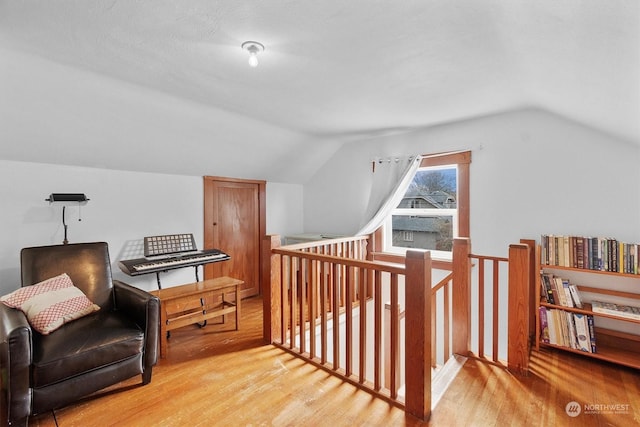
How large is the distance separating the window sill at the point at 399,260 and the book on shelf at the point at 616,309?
1.20m

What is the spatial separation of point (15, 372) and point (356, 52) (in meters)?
2.51

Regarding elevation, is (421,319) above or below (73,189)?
below

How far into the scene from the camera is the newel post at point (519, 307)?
213 centimetres

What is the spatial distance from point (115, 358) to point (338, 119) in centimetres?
270

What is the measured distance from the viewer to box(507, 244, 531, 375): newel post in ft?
6.98

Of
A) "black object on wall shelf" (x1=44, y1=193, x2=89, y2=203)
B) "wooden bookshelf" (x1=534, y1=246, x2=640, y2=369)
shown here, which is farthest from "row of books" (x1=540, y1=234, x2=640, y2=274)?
"black object on wall shelf" (x1=44, y1=193, x2=89, y2=203)

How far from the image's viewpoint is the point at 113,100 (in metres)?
2.34

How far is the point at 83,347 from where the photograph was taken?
1762 millimetres

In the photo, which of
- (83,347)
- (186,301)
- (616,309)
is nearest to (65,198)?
(186,301)

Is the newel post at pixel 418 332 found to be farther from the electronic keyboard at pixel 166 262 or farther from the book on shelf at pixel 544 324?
the electronic keyboard at pixel 166 262

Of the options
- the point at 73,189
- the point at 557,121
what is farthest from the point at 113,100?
the point at 557,121

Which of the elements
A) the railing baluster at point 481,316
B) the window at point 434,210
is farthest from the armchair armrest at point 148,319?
the window at point 434,210

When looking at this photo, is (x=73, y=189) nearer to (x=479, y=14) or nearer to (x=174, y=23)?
(x=174, y=23)

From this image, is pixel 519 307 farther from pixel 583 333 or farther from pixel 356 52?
pixel 356 52
